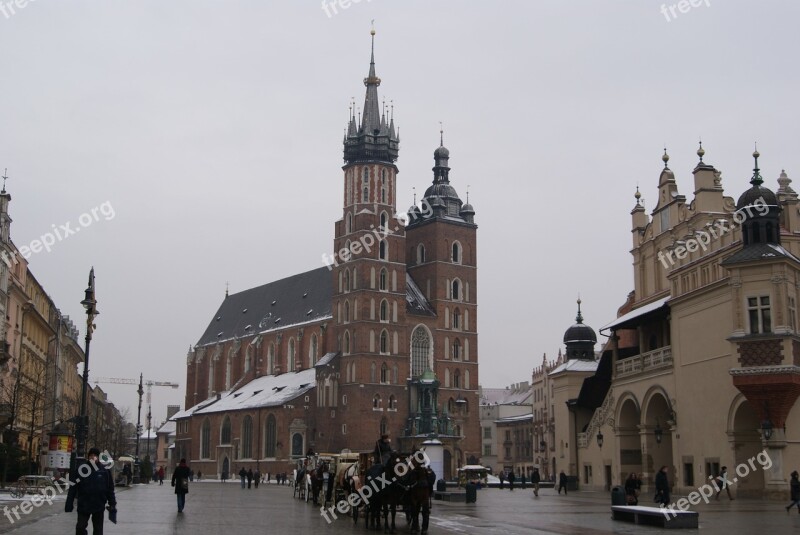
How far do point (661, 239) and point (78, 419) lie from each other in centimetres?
3048

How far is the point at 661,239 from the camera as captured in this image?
49875 mm

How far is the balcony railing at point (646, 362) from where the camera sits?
43.0m

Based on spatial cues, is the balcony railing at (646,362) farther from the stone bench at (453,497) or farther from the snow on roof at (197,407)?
the snow on roof at (197,407)

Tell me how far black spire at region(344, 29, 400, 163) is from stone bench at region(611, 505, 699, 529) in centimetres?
7435

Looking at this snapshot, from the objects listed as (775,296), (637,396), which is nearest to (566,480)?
(637,396)

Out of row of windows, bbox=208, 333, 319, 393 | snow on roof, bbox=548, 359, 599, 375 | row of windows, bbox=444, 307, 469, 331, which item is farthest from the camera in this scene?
row of windows, bbox=208, 333, 319, 393

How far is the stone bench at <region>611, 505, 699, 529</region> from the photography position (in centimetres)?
2186

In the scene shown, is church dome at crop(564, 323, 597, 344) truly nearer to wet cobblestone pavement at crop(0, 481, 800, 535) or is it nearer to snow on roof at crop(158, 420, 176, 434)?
wet cobblestone pavement at crop(0, 481, 800, 535)

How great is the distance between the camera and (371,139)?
319ft

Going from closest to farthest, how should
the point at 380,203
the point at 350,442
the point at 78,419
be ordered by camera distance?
the point at 78,419
the point at 350,442
the point at 380,203

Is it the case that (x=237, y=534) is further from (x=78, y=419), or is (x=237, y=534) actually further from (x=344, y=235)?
(x=344, y=235)

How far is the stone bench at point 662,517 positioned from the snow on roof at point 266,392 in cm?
6964

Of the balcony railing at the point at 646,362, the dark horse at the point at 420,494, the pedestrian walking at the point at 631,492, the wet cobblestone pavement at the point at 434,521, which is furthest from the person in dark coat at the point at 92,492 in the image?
the balcony railing at the point at 646,362

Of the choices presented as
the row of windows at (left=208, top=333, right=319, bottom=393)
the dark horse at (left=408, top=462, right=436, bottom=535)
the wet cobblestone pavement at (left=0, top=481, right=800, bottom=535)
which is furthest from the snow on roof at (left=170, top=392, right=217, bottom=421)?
the dark horse at (left=408, top=462, right=436, bottom=535)
